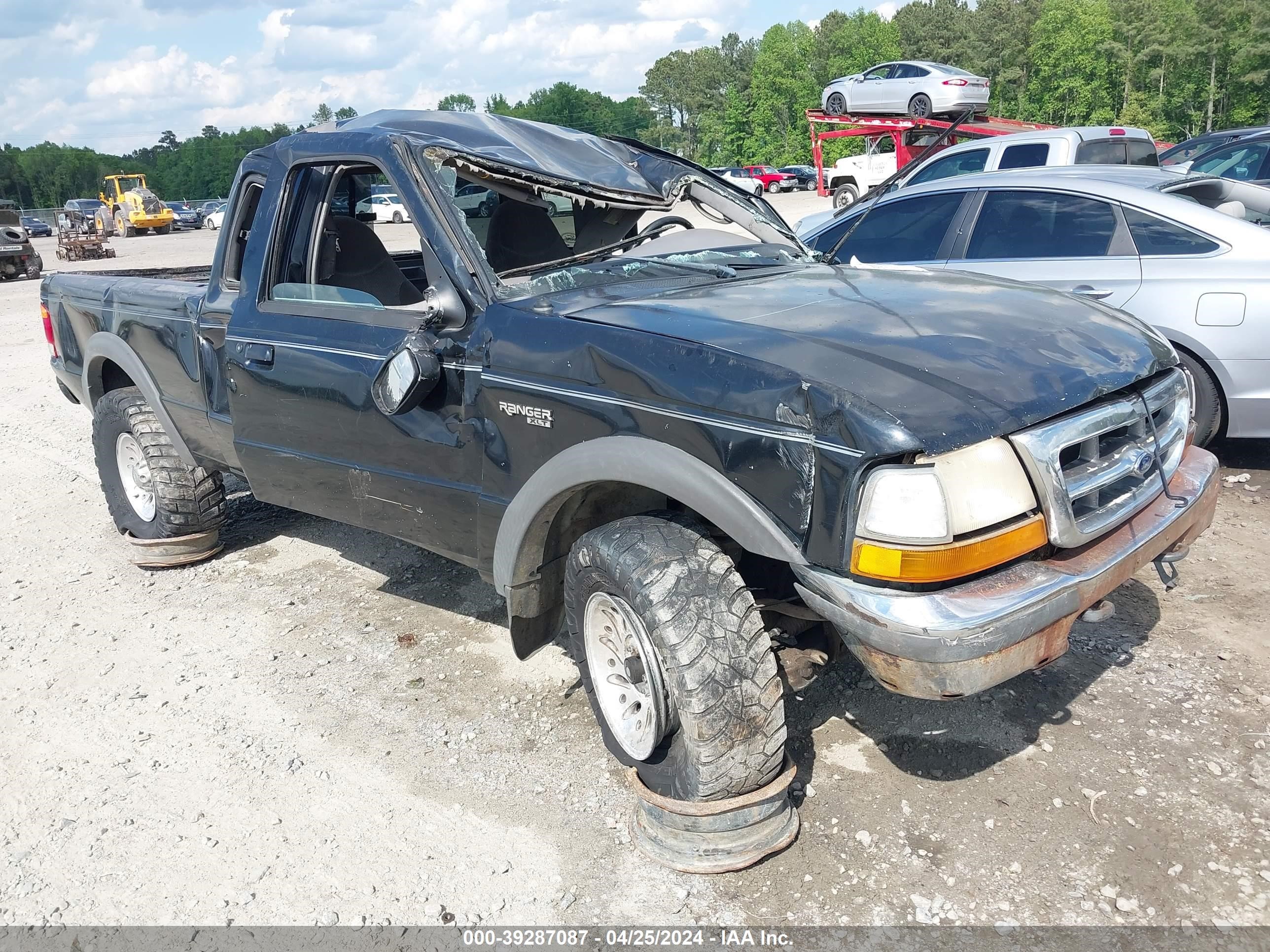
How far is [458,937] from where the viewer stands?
2555 millimetres

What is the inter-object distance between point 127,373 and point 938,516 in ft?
13.9

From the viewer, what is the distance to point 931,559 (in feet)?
7.54

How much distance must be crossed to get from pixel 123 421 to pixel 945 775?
4242 millimetres

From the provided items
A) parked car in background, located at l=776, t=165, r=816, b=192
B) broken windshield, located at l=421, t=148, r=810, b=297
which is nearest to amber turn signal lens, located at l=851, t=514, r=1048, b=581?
broken windshield, located at l=421, t=148, r=810, b=297

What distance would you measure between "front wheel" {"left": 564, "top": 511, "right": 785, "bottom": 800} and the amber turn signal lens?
17.2 inches

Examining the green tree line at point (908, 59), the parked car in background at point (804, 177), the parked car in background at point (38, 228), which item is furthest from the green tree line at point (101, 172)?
the parked car in background at point (804, 177)

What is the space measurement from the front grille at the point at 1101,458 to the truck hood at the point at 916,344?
0.05m

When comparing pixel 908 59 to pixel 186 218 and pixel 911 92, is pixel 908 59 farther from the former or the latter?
pixel 911 92

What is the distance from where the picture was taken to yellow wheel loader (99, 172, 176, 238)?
44250 millimetres

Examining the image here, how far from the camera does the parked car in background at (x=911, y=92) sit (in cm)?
1914

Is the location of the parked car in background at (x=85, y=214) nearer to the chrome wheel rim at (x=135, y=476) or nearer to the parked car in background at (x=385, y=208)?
the chrome wheel rim at (x=135, y=476)

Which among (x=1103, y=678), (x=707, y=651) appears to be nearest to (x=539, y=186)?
(x=707, y=651)

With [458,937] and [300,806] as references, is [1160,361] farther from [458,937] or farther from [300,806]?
[300,806]

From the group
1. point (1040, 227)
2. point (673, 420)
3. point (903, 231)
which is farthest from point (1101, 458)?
point (903, 231)
